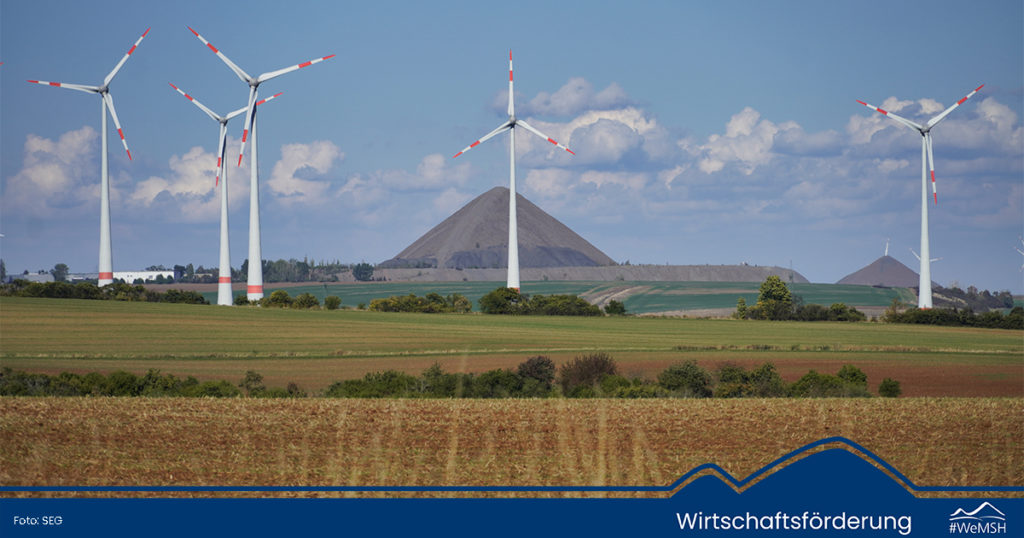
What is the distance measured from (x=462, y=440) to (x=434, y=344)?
152 ft

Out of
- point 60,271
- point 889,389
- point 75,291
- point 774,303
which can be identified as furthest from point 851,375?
point 60,271

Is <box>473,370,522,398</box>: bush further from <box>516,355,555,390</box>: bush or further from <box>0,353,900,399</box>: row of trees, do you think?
<box>516,355,555,390</box>: bush

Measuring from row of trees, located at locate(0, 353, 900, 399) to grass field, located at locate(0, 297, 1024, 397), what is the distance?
6.99 meters

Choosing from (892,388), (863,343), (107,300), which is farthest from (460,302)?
(892,388)

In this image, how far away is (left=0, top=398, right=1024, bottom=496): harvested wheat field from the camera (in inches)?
546

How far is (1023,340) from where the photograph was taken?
69875mm

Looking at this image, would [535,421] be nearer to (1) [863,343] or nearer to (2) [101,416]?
(2) [101,416]

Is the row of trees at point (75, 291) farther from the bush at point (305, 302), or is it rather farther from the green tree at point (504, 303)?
the green tree at point (504, 303)

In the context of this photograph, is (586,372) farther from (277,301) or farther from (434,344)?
(277,301)

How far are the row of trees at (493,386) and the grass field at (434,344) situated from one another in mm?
6991

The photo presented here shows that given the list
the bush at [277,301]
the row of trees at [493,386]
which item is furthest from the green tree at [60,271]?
A: the row of trees at [493,386]

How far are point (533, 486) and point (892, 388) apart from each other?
28.7 m

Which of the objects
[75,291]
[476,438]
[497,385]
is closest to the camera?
[476,438]

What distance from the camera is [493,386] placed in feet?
112
